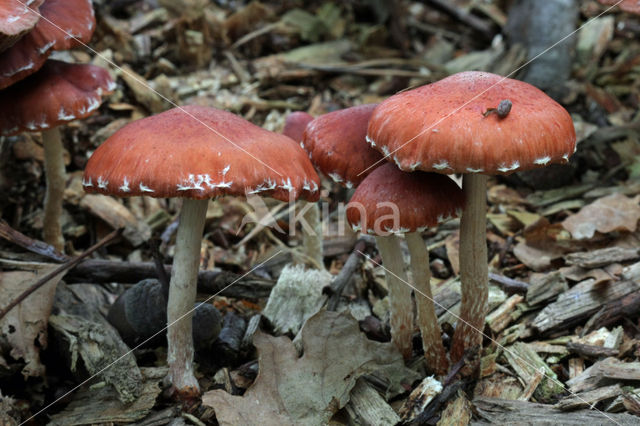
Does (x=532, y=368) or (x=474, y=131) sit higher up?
(x=474, y=131)

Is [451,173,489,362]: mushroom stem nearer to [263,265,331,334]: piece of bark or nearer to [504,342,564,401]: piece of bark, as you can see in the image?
[504,342,564,401]: piece of bark

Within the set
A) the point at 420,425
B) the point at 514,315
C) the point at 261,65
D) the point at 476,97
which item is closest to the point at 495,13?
the point at 261,65

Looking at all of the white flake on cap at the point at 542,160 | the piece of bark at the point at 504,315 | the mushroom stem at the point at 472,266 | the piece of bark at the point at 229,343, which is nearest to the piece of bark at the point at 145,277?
the piece of bark at the point at 229,343

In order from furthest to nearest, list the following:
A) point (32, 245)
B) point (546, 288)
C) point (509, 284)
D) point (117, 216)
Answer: point (117, 216)
point (509, 284)
point (546, 288)
point (32, 245)

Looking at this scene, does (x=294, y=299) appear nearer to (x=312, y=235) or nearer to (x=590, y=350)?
(x=312, y=235)

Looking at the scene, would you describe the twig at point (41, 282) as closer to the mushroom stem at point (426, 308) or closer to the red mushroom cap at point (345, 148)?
the red mushroom cap at point (345, 148)

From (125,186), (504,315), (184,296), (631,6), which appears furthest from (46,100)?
(631,6)

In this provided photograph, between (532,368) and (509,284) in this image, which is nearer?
(532,368)
